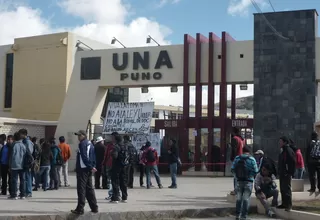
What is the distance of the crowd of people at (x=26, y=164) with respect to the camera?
1384 cm

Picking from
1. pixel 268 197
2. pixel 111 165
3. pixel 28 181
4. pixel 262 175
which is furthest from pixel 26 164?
pixel 268 197

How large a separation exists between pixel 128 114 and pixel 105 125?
4.84 feet

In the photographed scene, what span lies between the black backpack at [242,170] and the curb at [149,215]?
71.3 inches

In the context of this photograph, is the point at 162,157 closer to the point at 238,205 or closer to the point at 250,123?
the point at 250,123

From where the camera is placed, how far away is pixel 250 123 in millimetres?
26812

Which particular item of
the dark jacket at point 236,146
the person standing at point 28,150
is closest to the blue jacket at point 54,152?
the person standing at point 28,150

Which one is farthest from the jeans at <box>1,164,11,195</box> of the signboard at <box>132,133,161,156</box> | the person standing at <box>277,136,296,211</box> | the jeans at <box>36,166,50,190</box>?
the signboard at <box>132,133,161,156</box>

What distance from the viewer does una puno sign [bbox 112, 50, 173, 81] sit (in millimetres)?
28141

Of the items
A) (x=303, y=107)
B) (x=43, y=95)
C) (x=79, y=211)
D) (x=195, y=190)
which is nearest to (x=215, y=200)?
(x=195, y=190)

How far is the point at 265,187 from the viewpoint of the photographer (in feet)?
41.4

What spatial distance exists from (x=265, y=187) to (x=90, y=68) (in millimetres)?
18841

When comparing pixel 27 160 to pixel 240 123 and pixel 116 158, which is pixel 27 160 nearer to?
pixel 116 158

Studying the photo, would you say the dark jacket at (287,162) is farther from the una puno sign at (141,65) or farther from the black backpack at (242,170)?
the una puno sign at (141,65)

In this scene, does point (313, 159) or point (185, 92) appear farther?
point (185, 92)
